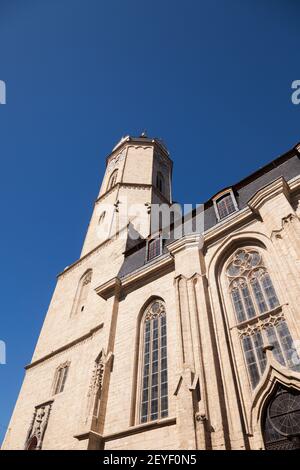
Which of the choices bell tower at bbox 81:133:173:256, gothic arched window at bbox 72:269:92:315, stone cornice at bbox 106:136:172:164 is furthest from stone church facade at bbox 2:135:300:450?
stone cornice at bbox 106:136:172:164

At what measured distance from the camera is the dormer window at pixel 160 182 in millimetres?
27302

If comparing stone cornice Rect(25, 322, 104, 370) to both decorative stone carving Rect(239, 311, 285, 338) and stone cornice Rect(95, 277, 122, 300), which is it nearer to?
stone cornice Rect(95, 277, 122, 300)

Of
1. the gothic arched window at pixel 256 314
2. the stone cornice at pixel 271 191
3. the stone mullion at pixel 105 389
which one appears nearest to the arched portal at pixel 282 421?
the gothic arched window at pixel 256 314

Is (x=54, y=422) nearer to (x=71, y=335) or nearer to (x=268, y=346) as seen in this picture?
(x=71, y=335)

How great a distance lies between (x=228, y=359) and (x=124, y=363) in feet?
14.0

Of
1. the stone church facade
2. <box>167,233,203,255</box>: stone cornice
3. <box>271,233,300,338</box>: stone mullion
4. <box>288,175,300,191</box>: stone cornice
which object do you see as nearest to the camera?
the stone church facade

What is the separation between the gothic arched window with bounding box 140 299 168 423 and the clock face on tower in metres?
19.0

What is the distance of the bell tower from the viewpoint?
21391 millimetres

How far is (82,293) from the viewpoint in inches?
733

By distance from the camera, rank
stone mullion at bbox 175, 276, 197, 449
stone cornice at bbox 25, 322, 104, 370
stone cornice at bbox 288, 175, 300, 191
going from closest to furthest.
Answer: stone mullion at bbox 175, 276, 197, 449, stone cornice at bbox 288, 175, 300, 191, stone cornice at bbox 25, 322, 104, 370

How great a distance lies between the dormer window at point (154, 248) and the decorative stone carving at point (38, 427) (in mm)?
7968

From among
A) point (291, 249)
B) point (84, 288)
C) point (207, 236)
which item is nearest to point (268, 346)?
point (291, 249)

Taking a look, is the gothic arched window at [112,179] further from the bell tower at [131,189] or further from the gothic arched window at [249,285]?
the gothic arched window at [249,285]

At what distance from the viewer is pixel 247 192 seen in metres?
13.3
